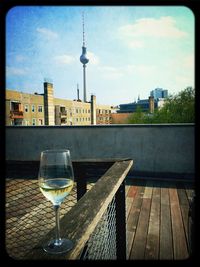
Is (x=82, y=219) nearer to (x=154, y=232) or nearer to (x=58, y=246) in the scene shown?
(x=58, y=246)

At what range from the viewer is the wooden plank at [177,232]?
2.61 meters

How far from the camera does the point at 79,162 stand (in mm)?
1556

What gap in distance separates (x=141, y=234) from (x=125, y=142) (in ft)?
11.8

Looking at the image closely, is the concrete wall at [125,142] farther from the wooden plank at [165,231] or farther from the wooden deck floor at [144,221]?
the wooden plank at [165,231]

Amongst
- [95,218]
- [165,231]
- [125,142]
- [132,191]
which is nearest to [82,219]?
[95,218]

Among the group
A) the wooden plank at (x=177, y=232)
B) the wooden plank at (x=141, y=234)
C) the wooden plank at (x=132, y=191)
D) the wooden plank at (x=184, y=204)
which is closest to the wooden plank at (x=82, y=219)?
the wooden plank at (x=141, y=234)

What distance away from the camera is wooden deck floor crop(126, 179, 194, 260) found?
2.65 metres

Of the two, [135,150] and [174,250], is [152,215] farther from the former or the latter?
[135,150]

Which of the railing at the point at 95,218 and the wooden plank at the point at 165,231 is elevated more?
the railing at the point at 95,218

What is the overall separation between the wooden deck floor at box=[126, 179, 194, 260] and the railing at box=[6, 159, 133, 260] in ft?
3.60

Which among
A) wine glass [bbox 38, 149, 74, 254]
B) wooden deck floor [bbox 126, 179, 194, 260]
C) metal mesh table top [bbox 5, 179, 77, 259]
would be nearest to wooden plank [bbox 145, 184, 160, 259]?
wooden deck floor [bbox 126, 179, 194, 260]

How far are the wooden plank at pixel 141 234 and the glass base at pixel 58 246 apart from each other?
2.21 meters
